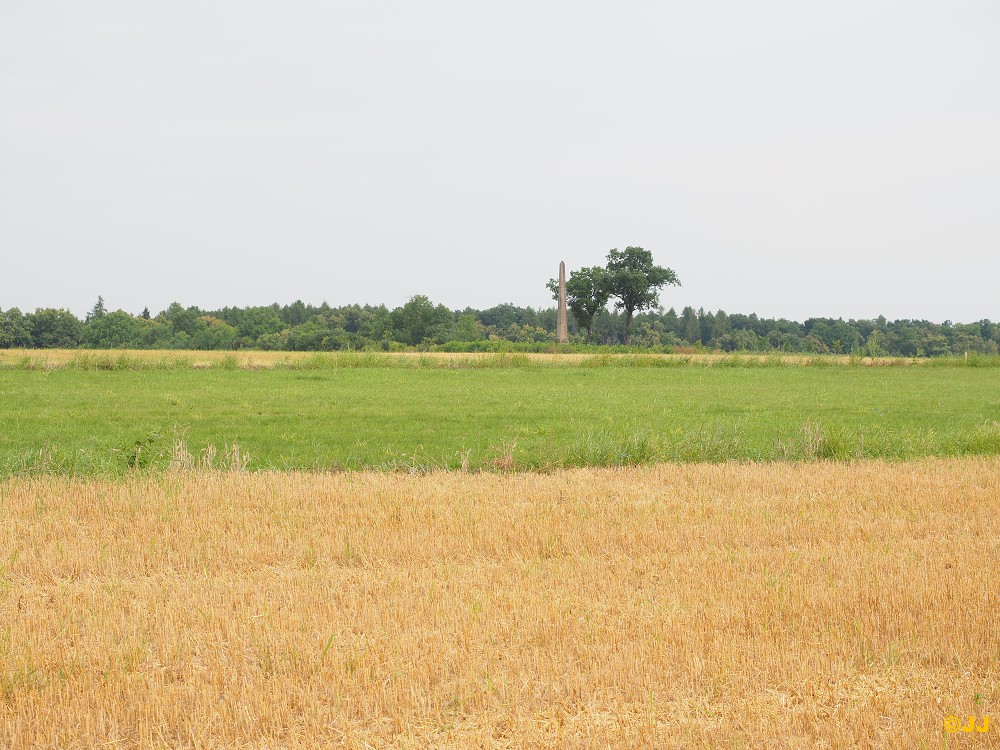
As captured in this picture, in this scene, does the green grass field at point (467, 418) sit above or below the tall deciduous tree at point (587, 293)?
below

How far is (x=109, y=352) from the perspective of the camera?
160ft

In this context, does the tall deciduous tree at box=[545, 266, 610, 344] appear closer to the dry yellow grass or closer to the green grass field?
the green grass field

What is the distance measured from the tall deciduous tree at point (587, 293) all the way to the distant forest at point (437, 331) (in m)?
4.50

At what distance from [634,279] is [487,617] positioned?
93.4 metres

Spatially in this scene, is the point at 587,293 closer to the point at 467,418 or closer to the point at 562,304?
the point at 562,304

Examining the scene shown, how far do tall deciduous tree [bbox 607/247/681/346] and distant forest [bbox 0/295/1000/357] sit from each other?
5725 mm

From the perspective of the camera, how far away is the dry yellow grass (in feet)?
18.8

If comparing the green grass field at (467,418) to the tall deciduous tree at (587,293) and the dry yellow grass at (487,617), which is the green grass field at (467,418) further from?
the tall deciduous tree at (587,293)

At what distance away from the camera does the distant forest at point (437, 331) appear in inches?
3583

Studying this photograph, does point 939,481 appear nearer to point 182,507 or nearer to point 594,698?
point 594,698

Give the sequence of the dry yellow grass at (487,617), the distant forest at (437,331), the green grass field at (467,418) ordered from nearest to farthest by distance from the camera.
A: the dry yellow grass at (487,617) → the green grass field at (467,418) → the distant forest at (437,331)

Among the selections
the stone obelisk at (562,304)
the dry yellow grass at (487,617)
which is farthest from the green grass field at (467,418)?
the stone obelisk at (562,304)

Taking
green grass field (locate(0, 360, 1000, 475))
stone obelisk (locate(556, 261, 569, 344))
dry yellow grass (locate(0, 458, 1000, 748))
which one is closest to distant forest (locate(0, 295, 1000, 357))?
stone obelisk (locate(556, 261, 569, 344))

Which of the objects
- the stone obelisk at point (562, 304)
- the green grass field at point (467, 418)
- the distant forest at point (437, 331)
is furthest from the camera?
the stone obelisk at point (562, 304)
